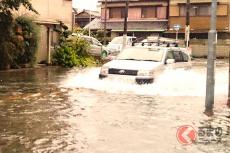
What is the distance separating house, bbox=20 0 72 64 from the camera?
87.4ft

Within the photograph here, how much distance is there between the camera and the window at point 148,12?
191 ft

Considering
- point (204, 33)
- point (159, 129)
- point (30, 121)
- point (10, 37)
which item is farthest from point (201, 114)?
point (204, 33)

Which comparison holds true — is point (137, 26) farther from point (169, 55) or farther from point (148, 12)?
point (169, 55)

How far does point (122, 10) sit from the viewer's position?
60.7m

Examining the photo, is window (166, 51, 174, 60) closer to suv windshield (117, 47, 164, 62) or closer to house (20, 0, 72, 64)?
suv windshield (117, 47, 164, 62)

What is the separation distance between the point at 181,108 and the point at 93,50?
2031cm

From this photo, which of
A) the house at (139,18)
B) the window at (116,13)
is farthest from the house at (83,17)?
the window at (116,13)

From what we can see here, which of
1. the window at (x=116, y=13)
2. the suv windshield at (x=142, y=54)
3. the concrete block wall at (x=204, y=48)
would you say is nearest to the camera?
the suv windshield at (x=142, y=54)

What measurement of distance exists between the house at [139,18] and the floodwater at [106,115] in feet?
128

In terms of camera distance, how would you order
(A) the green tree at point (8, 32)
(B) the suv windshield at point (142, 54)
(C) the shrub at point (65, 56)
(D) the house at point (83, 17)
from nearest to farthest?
1. (B) the suv windshield at point (142, 54)
2. (A) the green tree at point (8, 32)
3. (C) the shrub at point (65, 56)
4. (D) the house at point (83, 17)

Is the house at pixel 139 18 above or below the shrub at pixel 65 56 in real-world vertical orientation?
above

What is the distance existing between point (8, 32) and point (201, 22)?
35.7m

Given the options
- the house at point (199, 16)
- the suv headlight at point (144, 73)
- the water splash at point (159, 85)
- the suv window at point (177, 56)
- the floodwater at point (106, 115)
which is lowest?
the floodwater at point (106, 115)

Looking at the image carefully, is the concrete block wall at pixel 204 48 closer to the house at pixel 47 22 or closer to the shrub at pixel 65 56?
the house at pixel 47 22
